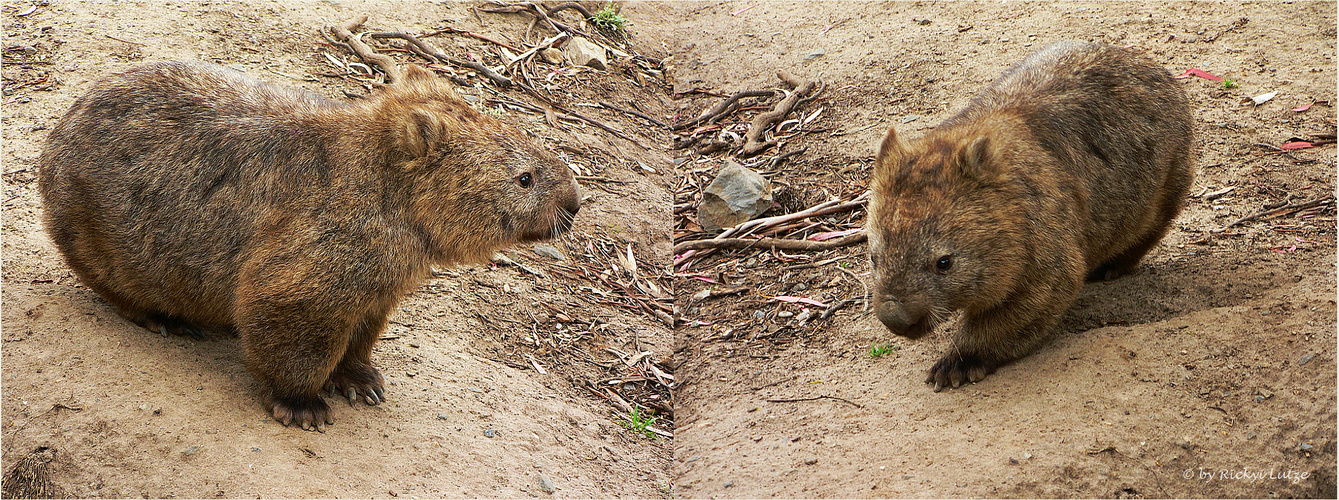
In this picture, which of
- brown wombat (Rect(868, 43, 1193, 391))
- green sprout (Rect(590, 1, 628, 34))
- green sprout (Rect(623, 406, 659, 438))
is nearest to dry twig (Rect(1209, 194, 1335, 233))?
brown wombat (Rect(868, 43, 1193, 391))

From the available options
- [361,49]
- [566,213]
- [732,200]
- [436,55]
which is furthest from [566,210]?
[436,55]

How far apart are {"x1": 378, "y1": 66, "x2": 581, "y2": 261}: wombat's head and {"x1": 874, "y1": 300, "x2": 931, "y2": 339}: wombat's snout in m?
1.61

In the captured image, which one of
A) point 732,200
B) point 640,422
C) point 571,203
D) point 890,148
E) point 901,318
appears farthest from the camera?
point 732,200

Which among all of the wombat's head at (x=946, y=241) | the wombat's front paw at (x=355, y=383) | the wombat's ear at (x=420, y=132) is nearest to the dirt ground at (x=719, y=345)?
the wombat's front paw at (x=355, y=383)

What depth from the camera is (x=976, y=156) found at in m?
4.41

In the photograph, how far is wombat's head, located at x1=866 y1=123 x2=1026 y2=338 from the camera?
4.39 m

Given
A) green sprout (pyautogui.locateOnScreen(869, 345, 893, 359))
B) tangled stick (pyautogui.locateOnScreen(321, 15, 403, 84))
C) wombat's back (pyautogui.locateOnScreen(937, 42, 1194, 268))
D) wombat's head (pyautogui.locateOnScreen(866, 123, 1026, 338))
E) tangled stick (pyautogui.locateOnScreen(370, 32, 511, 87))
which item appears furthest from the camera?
tangled stick (pyautogui.locateOnScreen(370, 32, 511, 87))

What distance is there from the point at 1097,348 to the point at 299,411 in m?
3.87

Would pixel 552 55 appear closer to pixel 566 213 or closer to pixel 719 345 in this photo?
pixel 719 345

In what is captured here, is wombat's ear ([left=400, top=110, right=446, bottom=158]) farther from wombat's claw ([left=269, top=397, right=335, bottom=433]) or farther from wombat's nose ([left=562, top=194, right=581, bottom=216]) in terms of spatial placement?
wombat's claw ([left=269, top=397, right=335, bottom=433])

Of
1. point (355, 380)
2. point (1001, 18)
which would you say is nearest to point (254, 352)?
point (355, 380)

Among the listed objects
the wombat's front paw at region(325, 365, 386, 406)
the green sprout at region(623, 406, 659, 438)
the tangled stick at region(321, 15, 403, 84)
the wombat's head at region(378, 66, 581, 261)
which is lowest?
A: the green sprout at region(623, 406, 659, 438)

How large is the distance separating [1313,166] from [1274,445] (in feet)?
10.1

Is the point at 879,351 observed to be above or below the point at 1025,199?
below
